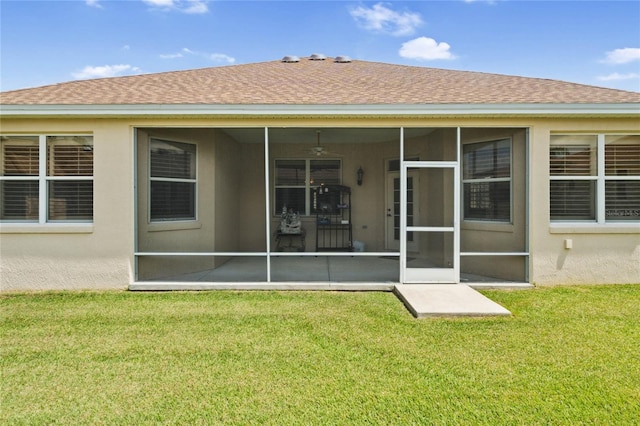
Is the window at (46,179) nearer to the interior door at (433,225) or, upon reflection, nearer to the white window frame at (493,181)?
the interior door at (433,225)

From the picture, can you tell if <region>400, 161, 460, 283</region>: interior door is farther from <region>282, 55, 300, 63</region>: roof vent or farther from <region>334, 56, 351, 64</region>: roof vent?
<region>282, 55, 300, 63</region>: roof vent

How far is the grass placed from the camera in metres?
2.50

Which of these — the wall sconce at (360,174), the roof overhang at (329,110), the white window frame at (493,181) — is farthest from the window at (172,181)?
the white window frame at (493,181)

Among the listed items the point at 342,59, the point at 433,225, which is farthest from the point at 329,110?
the point at 342,59

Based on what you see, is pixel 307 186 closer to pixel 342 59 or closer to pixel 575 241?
pixel 342 59

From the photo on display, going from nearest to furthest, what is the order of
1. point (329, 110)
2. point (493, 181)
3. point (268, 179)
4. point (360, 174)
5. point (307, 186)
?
point (329, 110)
point (268, 179)
point (493, 181)
point (360, 174)
point (307, 186)

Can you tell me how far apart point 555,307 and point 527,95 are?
362cm

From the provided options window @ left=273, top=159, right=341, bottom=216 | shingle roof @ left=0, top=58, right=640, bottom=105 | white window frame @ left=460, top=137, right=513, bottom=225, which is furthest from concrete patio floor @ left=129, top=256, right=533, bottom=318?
shingle roof @ left=0, top=58, right=640, bottom=105

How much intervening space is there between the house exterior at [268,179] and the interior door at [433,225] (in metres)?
0.04

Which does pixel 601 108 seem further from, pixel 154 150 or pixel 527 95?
pixel 154 150

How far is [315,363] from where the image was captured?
3.22 m

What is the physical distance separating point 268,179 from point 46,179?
11.9ft

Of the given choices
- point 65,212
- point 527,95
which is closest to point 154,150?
point 65,212

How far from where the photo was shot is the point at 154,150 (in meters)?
6.34
